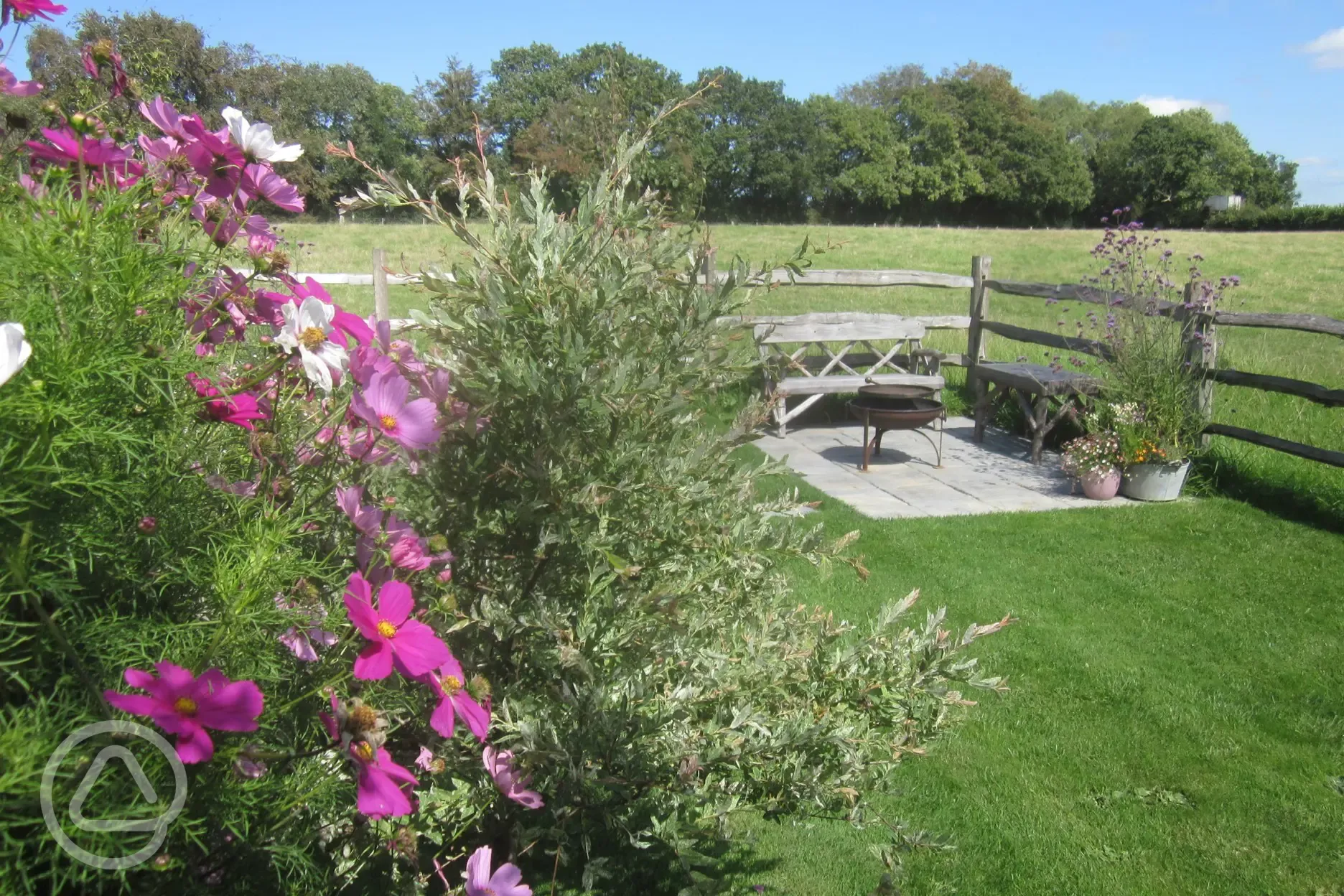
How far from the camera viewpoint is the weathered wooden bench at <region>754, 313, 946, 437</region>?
873cm

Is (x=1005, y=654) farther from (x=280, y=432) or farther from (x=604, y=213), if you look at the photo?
(x=280, y=432)

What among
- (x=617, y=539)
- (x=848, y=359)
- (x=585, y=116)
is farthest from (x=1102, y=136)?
(x=617, y=539)

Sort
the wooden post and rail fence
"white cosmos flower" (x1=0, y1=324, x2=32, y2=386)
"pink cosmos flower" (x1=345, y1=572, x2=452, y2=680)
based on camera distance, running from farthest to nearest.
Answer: the wooden post and rail fence, "pink cosmos flower" (x1=345, y1=572, x2=452, y2=680), "white cosmos flower" (x1=0, y1=324, x2=32, y2=386)

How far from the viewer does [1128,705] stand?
12.9 ft

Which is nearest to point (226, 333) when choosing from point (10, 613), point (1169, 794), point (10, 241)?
point (10, 241)

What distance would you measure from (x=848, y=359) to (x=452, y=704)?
975 centimetres

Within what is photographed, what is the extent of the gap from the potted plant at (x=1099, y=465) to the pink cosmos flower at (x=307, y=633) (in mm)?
6613

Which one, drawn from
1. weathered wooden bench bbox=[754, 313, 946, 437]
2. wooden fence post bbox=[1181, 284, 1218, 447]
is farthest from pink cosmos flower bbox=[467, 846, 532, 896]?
wooden fence post bbox=[1181, 284, 1218, 447]

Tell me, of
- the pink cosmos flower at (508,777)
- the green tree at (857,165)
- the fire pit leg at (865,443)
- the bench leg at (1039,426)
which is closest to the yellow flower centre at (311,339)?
the pink cosmos flower at (508,777)

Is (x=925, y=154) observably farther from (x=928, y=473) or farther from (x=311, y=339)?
(x=311, y=339)

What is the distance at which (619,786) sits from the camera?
153 centimetres

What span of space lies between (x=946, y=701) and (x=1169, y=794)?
2.07m

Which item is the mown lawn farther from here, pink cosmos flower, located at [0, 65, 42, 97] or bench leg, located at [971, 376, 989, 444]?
bench leg, located at [971, 376, 989, 444]

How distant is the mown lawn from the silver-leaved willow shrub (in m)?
0.24
